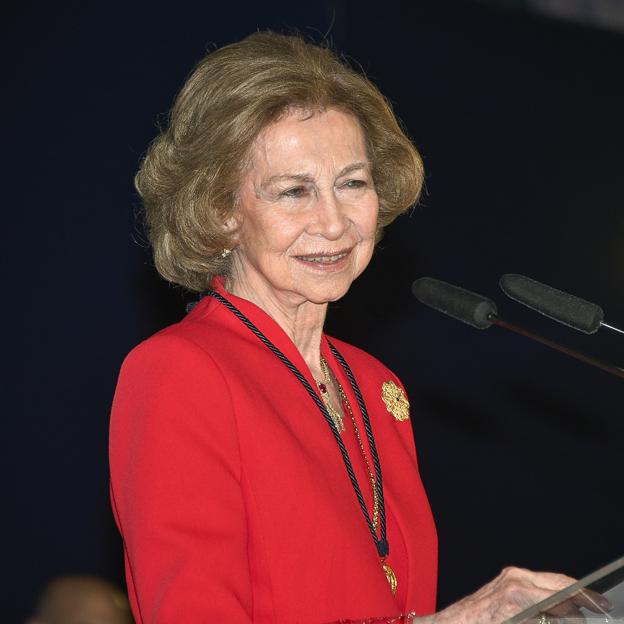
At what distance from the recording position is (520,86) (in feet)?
13.7

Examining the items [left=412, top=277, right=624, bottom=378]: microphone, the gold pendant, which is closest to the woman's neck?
[left=412, top=277, right=624, bottom=378]: microphone

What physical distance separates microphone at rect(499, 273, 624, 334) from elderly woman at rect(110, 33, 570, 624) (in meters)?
0.34

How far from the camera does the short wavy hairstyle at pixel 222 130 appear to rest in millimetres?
2027

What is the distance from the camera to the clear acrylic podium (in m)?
1.33

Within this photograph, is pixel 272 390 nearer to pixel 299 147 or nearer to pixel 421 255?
pixel 299 147

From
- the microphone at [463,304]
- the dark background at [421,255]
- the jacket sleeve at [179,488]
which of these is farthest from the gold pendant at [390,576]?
the dark background at [421,255]

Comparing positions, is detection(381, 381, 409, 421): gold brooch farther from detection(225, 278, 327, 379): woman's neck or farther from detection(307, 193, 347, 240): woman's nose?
detection(307, 193, 347, 240): woman's nose

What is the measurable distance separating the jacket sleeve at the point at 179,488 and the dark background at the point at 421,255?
1.33 metres

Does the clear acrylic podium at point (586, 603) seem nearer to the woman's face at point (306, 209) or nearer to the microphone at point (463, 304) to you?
the microphone at point (463, 304)

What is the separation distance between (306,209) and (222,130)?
0.18 m

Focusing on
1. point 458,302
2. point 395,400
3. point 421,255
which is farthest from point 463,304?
point 421,255

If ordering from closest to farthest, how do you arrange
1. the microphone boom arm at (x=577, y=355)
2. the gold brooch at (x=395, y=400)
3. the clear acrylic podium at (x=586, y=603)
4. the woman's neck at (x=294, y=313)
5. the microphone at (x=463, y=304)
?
the clear acrylic podium at (x=586, y=603) → the microphone boom arm at (x=577, y=355) → the microphone at (x=463, y=304) → the woman's neck at (x=294, y=313) → the gold brooch at (x=395, y=400)

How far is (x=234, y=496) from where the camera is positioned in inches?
70.3

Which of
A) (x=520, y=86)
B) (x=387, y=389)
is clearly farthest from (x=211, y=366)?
(x=520, y=86)
